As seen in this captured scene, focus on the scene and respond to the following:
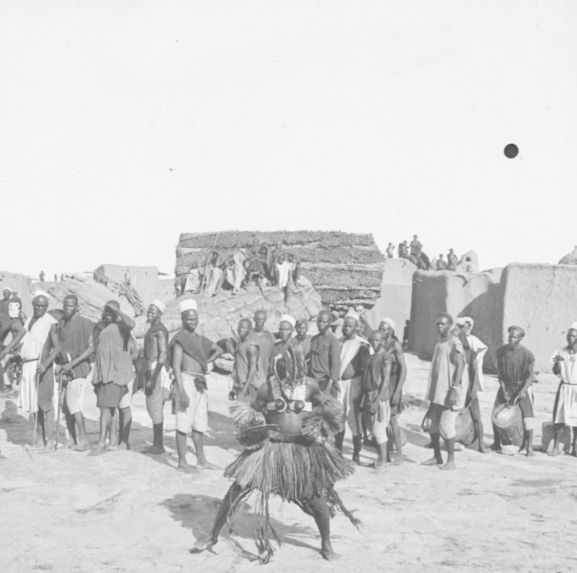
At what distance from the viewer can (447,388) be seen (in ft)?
26.2

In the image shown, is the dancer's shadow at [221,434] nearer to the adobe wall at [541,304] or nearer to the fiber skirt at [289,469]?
the fiber skirt at [289,469]

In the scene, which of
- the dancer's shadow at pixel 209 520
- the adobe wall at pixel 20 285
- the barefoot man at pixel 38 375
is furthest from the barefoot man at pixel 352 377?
the adobe wall at pixel 20 285

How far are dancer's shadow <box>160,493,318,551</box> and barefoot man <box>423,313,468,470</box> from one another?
262 cm

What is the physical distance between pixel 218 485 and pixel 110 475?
1.12 meters

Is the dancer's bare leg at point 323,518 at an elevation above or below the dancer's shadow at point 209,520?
above

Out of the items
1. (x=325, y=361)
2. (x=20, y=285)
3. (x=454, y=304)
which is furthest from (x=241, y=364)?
(x=20, y=285)

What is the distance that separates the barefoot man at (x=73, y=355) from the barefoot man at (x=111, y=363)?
19cm

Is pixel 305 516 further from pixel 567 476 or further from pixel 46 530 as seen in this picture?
pixel 567 476

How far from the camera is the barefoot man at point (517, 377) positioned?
28.8 feet

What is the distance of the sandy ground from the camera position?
16.7 ft

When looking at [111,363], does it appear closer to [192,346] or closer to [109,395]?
[109,395]

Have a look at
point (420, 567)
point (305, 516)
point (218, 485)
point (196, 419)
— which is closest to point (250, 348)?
point (196, 419)

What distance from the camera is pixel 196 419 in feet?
24.6

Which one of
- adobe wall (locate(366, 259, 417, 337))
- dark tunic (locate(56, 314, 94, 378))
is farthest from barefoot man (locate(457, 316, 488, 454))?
adobe wall (locate(366, 259, 417, 337))
